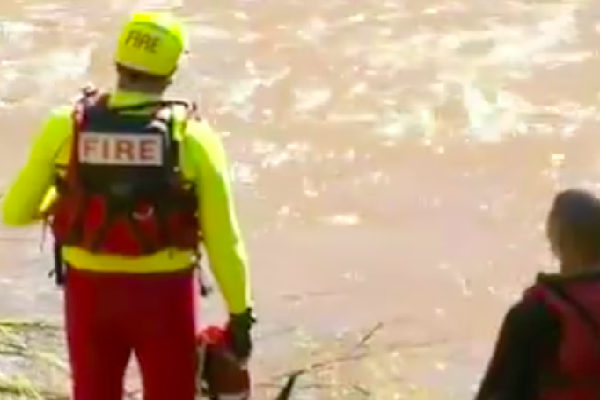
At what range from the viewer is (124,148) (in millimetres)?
4258

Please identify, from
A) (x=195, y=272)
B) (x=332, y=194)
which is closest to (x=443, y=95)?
(x=332, y=194)

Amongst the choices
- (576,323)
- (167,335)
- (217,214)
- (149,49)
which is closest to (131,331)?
(167,335)

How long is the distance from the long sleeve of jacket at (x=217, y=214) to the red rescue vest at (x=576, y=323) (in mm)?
871

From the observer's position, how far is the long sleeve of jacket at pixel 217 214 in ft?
14.0

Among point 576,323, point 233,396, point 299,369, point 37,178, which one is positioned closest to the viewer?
point 576,323

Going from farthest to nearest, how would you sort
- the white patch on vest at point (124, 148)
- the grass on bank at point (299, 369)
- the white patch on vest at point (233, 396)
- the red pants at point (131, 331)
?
the grass on bank at point (299, 369), the white patch on vest at point (233, 396), the red pants at point (131, 331), the white patch on vest at point (124, 148)

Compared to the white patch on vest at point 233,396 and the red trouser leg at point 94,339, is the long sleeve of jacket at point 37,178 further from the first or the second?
the white patch on vest at point 233,396

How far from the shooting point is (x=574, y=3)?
38.3 ft

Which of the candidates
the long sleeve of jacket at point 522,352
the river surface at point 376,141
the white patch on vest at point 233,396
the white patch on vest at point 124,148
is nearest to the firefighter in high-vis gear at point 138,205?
the white patch on vest at point 124,148

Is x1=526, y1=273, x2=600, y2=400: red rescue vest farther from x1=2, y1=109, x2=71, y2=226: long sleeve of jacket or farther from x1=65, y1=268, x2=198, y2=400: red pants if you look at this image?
x1=2, y1=109, x2=71, y2=226: long sleeve of jacket

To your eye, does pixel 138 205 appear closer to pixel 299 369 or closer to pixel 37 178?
pixel 37 178

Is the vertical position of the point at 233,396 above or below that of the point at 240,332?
below

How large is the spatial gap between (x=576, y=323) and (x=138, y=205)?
115 cm

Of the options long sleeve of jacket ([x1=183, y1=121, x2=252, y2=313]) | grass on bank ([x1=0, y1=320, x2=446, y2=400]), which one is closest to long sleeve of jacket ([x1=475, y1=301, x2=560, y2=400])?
long sleeve of jacket ([x1=183, y1=121, x2=252, y2=313])
